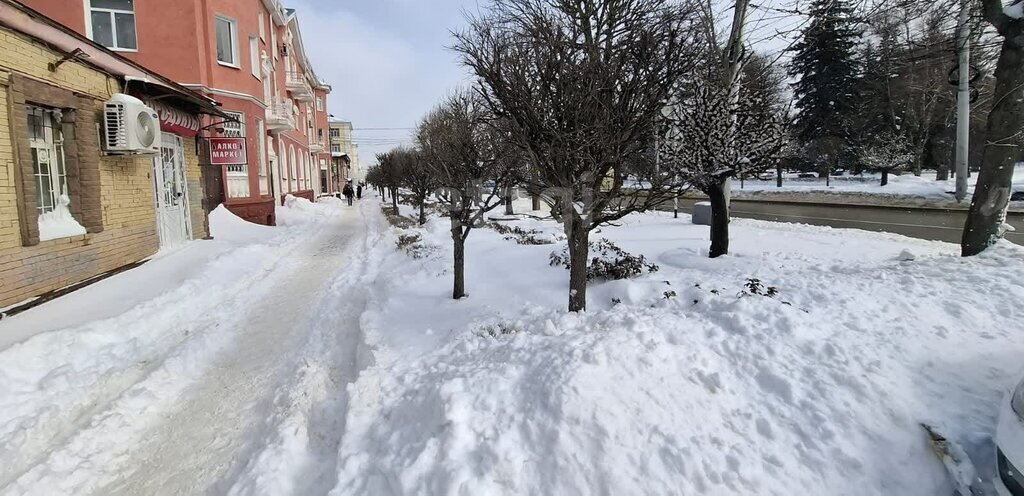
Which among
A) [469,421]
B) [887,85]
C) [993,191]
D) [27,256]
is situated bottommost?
[469,421]

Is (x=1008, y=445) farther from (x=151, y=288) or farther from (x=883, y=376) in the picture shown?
(x=151, y=288)

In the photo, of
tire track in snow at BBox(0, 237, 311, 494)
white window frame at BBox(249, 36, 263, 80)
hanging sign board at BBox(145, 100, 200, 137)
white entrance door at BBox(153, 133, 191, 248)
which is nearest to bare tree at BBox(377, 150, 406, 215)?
white window frame at BBox(249, 36, 263, 80)

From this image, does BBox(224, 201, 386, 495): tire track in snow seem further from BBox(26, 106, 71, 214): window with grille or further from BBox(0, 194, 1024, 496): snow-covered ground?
BBox(26, 106, 71, 214): window with grille

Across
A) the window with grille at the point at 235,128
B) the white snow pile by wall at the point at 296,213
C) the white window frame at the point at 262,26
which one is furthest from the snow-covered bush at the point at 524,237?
the white window frame at the point at 262,26

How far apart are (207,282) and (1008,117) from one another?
11090 millimetres

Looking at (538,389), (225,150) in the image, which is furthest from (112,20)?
(538,389)

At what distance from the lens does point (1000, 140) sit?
6.55 meters

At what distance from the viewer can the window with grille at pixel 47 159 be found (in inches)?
257

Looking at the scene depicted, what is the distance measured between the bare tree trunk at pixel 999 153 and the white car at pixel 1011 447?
5.95m

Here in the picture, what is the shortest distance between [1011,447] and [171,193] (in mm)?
12588

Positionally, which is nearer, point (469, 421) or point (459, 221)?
point (469, 421)

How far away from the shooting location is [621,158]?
4.50 metres

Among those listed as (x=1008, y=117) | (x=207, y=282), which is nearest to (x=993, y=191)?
(x=1008, y=117)

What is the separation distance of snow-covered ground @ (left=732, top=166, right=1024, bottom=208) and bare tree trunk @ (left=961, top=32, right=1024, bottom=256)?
523 inches
